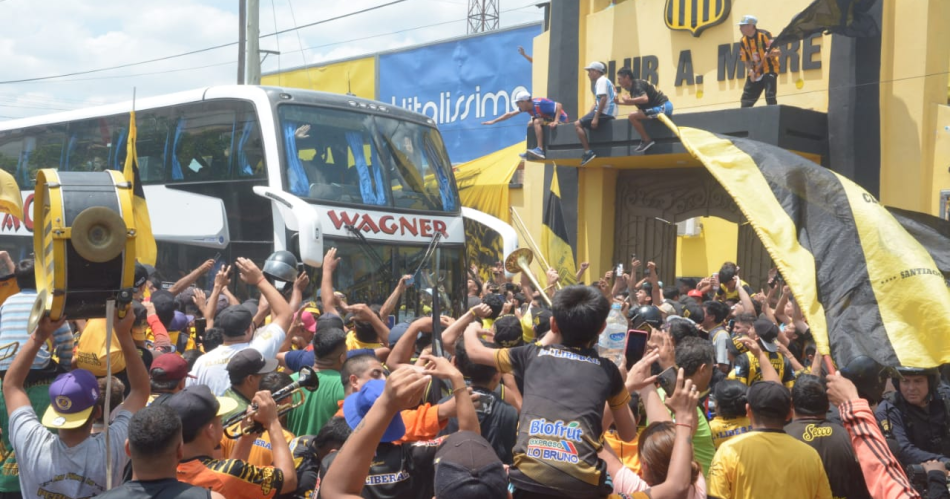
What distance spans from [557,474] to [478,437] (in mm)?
386

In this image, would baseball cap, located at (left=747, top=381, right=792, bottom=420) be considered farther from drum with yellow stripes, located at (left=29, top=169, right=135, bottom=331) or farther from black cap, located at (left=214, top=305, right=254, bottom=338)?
black cap, located at (left=214, top=305, right=254, bottom=338)

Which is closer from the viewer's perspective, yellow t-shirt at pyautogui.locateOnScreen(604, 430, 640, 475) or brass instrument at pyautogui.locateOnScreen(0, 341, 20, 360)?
yellow t-shirt at pyautogui.locateOnScreen(604, 430, 640, 475)

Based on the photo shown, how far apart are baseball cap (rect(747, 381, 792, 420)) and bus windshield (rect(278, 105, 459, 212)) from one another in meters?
7.74

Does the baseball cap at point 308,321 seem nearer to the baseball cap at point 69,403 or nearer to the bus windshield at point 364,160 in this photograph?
the bus windshield at point 364,160

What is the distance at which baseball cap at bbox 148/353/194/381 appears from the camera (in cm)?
470

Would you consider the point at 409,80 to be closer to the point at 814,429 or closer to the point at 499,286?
the point at 499,286

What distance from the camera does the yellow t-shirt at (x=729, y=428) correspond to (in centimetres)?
493

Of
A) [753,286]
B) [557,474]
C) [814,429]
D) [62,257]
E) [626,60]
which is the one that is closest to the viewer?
[557,474]

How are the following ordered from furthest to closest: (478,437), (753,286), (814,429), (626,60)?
(626,60) → (753,286) → (814,429) → (478,437)

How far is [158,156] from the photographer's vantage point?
506 inches

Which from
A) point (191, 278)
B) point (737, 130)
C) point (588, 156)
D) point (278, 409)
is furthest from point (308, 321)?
point (588, 156)

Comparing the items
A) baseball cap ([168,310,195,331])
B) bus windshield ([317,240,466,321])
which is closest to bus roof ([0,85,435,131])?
bus windshield ([317,240,466,321])

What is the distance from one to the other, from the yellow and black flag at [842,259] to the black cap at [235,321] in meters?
2.98

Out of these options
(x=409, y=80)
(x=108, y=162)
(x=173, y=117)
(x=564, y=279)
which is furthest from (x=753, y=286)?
(x=409, y=80)
